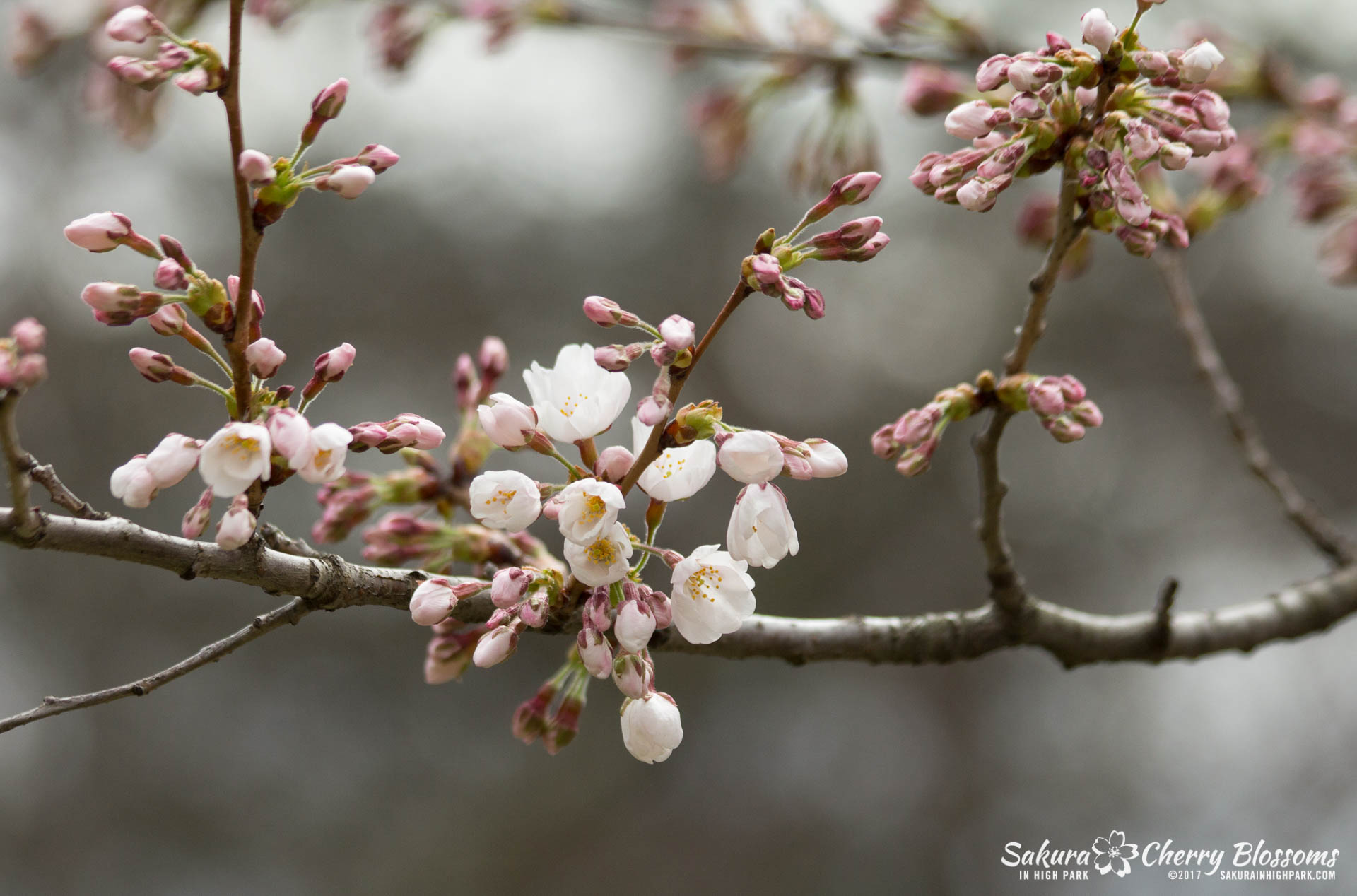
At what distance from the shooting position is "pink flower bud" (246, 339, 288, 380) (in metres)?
0.74

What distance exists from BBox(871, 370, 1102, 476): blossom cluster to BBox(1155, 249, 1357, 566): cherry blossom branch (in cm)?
75

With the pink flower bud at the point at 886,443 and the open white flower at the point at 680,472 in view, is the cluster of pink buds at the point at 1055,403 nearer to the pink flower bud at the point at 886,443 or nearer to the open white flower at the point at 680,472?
the pink flower bud at the point at 886,443

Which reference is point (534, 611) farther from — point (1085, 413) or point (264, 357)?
point (1085, 413)

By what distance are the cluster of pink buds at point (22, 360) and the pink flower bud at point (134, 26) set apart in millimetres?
274

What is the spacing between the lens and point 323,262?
7.24 metres

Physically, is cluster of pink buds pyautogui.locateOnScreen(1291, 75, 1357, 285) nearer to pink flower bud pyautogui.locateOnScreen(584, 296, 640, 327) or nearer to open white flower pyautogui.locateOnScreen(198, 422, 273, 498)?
pink flower bud pyautogui.locateOnScreen(584, 296, 640, 327)

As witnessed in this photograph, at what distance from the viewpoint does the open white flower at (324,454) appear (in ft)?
2.41

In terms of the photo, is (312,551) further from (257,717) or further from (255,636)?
(257,717)

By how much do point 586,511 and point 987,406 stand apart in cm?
50

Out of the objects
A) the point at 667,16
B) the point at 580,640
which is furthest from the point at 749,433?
the point at 667,16

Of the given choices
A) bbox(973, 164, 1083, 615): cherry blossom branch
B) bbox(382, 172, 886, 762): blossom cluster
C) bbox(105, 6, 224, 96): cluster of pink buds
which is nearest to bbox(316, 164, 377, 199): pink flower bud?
bbox(105, 6, 224, 96): cluster of pink buds

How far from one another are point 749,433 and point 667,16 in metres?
1.54

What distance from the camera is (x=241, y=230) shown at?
0.75 metres

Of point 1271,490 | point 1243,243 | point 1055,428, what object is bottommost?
point 1243,243
